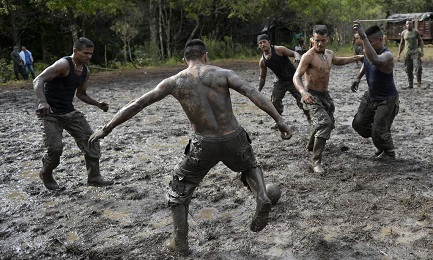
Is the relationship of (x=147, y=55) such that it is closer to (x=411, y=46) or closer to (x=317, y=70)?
(x=411, y=46)

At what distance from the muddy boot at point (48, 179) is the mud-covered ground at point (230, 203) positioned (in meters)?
0.11

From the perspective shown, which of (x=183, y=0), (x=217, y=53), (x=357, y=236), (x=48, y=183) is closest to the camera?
(x=357, y=236)

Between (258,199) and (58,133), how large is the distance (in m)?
2.82

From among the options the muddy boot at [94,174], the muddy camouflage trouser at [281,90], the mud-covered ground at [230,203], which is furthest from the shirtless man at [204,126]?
the muddy camouflage trouser at [281,90]

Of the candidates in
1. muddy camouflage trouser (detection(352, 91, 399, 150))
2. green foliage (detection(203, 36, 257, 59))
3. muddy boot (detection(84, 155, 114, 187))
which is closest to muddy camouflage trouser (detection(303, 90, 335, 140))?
muddy camouflage trouser (detection(352, 91, 399, 150))

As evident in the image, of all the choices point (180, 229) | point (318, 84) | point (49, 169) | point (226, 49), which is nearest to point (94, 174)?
point (49, 169)

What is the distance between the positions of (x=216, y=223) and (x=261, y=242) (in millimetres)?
609

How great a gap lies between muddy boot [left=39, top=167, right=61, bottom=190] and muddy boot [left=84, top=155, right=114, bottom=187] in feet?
1.33

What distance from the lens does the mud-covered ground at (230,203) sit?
3.82 metres

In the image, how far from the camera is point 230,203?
4852mm

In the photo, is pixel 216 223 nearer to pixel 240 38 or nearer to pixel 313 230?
pixel 313 230

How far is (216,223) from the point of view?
434 cm

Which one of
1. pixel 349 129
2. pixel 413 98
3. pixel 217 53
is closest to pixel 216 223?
pixel 349 129

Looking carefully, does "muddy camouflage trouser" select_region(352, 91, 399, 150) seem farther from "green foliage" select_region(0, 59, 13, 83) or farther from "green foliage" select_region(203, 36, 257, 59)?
"green foliage" select_region(203, 36, 257, 59)
